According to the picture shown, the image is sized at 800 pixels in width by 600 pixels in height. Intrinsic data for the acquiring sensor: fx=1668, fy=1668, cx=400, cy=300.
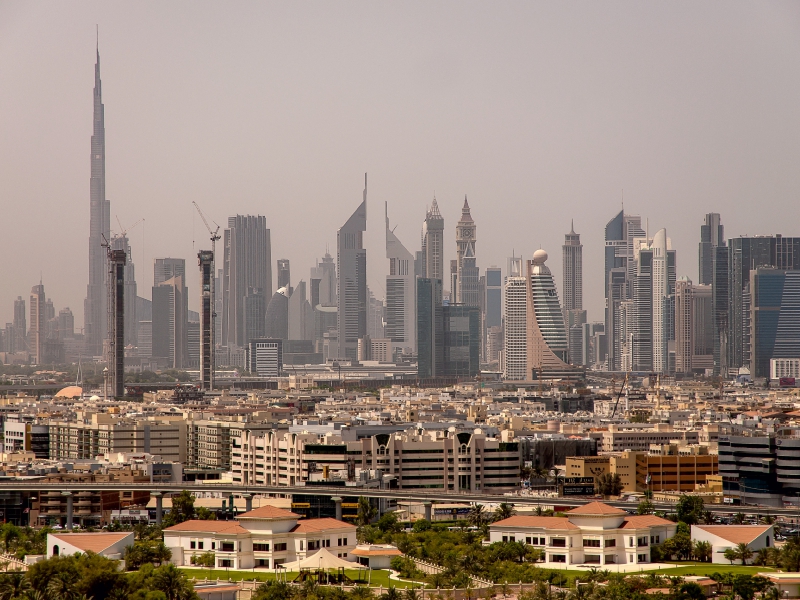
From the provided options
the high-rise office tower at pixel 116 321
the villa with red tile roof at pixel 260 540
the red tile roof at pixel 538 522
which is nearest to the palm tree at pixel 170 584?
the villa with red tile roof at pixel 260 540

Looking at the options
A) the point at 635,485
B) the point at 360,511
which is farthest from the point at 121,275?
the point at 360,511

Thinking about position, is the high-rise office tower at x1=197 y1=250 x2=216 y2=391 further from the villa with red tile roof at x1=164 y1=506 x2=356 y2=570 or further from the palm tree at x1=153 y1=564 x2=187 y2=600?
the palm tree at x1=153 y1=564 x2=187 y2=600

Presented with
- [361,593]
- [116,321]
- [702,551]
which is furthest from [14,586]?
[116,321]

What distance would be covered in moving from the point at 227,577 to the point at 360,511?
14.5 meters

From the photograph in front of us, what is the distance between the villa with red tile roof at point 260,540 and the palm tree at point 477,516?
8.49 meters

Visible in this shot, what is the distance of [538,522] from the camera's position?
52312mm

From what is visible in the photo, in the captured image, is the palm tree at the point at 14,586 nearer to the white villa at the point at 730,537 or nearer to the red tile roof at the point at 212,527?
the red tile roof at the point at 212,527

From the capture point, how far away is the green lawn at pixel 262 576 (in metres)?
46.2

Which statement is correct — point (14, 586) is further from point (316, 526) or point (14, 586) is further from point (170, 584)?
point (316, 526)

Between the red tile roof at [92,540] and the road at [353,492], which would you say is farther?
the road at [353,492]

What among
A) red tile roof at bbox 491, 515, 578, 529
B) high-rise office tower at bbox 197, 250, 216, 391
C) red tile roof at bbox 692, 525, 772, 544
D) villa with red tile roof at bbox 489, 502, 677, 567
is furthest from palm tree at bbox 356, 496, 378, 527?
high-rise office tower at bbox 197, 250, 216, 391

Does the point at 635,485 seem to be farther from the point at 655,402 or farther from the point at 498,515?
the point at 655,402

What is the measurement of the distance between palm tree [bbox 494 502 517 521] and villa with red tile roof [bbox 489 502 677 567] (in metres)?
7.03

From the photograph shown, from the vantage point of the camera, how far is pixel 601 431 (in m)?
107
